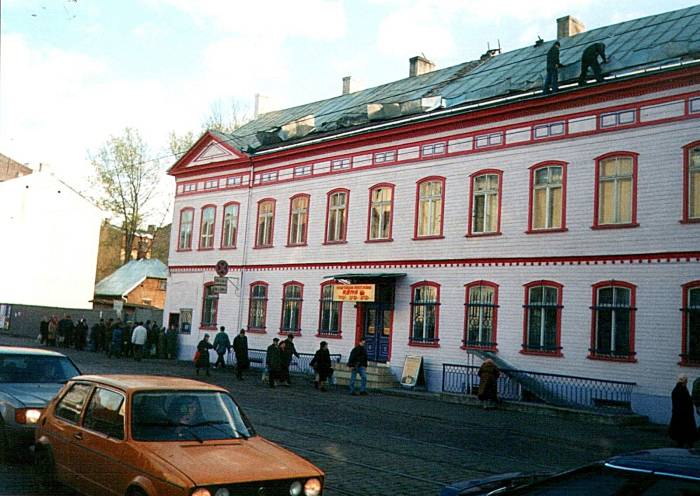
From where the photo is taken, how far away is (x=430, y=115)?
26500mm

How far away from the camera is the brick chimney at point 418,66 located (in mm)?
36438

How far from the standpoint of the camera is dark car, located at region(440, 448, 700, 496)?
13.6ft

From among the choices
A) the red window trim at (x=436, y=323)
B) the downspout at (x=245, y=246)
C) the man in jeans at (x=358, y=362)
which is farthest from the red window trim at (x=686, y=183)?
the downspout at (x=245, y=246)

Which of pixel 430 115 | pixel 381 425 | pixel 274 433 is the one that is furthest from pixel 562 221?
pixel 274 433

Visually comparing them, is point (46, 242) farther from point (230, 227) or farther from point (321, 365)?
point (321, 365)

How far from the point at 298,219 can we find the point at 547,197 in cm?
1216

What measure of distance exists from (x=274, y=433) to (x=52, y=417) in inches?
240

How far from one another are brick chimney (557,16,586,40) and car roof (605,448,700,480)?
90.7 ft

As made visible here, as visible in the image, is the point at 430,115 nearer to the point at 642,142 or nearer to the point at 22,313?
the point at 642,142

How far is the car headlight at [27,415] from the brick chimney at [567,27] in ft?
85.3

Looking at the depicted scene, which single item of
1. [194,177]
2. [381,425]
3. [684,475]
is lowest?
[381,425]

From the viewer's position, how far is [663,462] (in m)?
4.43

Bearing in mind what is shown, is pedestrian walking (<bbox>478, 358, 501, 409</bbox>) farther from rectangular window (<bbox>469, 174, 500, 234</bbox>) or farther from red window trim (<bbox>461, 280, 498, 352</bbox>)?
rectangular window (<bbox>469, 174, 500, 234</bbox>)

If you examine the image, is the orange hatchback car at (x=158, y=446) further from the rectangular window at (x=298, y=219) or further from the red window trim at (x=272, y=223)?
the red window trim at (x=272, y=223)
